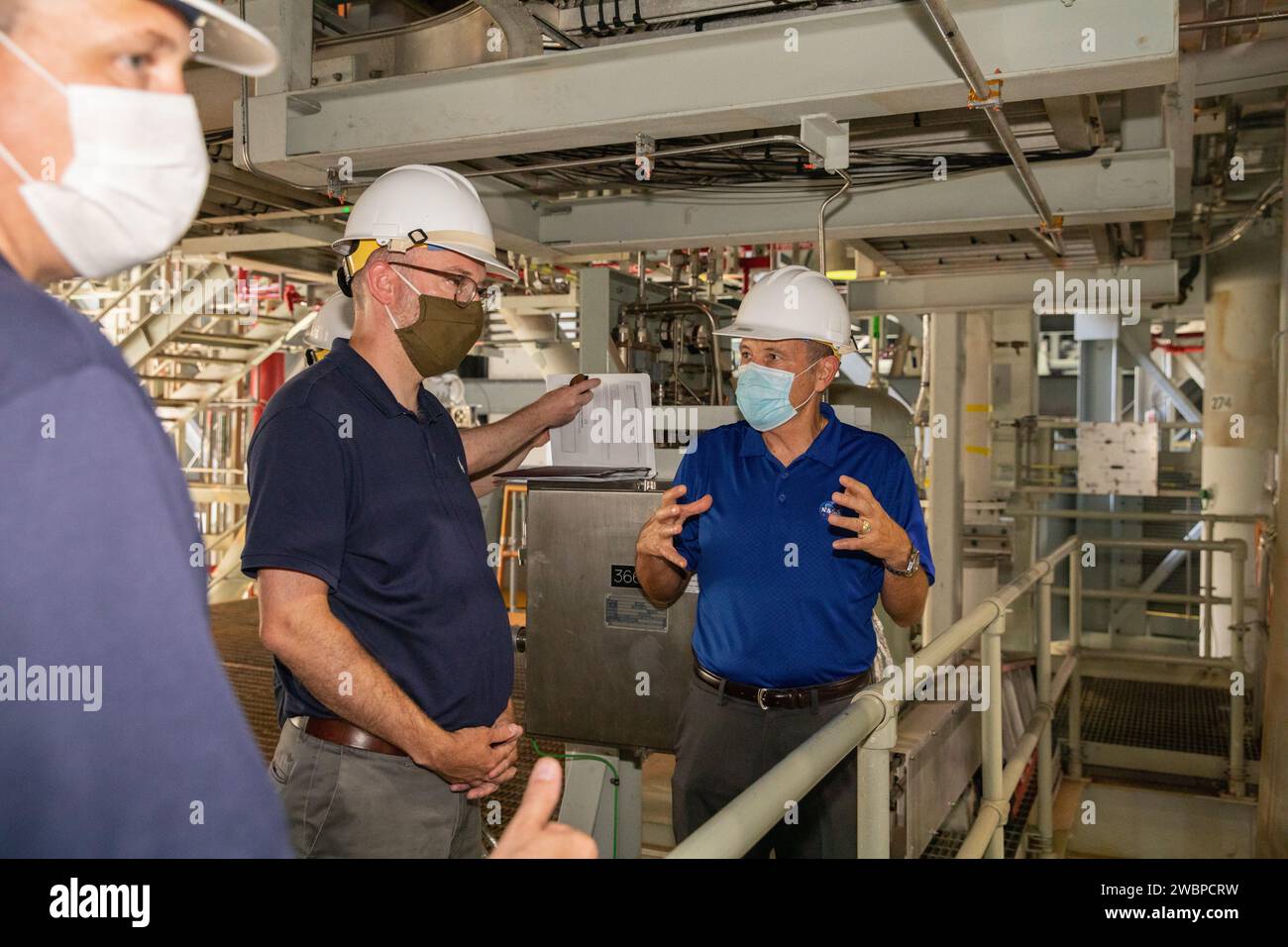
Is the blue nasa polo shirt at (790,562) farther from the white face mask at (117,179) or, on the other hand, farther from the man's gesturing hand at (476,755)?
the white face mask at (117,179)

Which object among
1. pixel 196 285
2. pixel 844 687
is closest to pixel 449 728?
pixel 844 687

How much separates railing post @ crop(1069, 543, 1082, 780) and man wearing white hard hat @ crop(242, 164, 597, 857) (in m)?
3.88

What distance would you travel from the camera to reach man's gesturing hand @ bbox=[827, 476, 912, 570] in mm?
2090

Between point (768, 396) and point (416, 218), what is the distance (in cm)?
94

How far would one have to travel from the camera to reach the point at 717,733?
2326mm

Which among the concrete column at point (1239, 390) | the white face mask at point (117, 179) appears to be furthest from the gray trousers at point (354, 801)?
the concrete column at point (1239, 390)

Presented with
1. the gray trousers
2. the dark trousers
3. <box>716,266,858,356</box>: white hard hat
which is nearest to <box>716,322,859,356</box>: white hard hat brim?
<box>716,266,858,356</box>: white hard hat

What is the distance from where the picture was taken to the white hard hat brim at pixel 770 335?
2.46 meters

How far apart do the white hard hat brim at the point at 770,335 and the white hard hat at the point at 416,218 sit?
2.42 ft

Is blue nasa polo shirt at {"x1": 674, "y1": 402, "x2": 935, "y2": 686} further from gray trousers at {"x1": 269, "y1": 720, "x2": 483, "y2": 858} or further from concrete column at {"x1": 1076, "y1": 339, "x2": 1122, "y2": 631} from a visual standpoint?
concrete column at {"x1": 1076, "y1": 339, "x2": 1122, "y2": 631}

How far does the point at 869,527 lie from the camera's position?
83.9 inches

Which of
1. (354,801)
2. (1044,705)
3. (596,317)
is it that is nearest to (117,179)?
(354,801)
